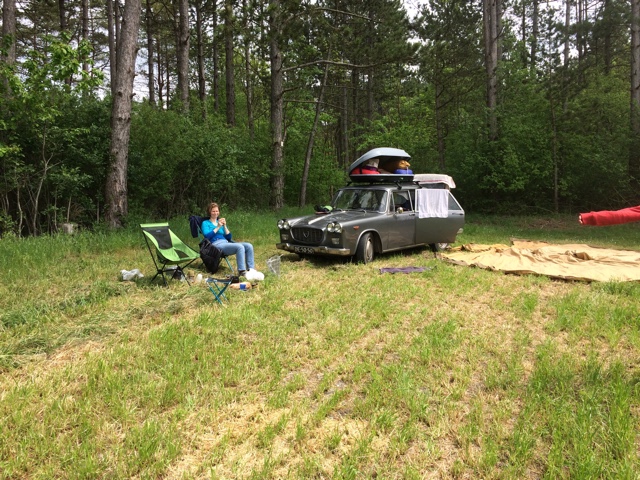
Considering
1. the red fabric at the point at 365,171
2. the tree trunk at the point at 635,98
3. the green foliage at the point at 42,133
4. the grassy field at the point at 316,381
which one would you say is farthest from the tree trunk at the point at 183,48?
the tree trunk at the point at 635,98

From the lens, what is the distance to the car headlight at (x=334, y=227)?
736 cm

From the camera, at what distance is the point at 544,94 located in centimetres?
1681

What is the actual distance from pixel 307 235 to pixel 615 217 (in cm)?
514

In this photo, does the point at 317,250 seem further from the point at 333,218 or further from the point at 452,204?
the point at 452,204

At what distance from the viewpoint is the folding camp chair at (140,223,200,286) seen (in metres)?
6.08

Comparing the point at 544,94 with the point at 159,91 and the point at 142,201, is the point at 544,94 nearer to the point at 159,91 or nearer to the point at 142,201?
the point at 142,201

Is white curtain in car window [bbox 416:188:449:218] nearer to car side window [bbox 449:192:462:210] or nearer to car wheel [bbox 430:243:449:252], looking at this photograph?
car side window [bbox 449:192:462:210]

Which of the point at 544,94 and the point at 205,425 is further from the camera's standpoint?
the point at 544,94

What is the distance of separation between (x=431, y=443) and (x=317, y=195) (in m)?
20.6

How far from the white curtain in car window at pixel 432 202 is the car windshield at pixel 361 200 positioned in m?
1.03

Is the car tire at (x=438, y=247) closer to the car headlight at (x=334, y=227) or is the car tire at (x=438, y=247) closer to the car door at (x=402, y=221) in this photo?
the car door at (x=402, y=221)

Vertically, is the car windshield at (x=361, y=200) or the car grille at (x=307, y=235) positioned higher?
the car windshield at (x=361, y=200)

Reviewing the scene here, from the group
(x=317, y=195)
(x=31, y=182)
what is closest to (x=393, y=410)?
(x=31, y=182)

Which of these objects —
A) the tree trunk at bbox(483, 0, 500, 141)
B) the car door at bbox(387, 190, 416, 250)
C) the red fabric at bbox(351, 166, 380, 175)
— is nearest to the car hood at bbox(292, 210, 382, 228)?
the car door at bbox(387, 190, 416, 250)
